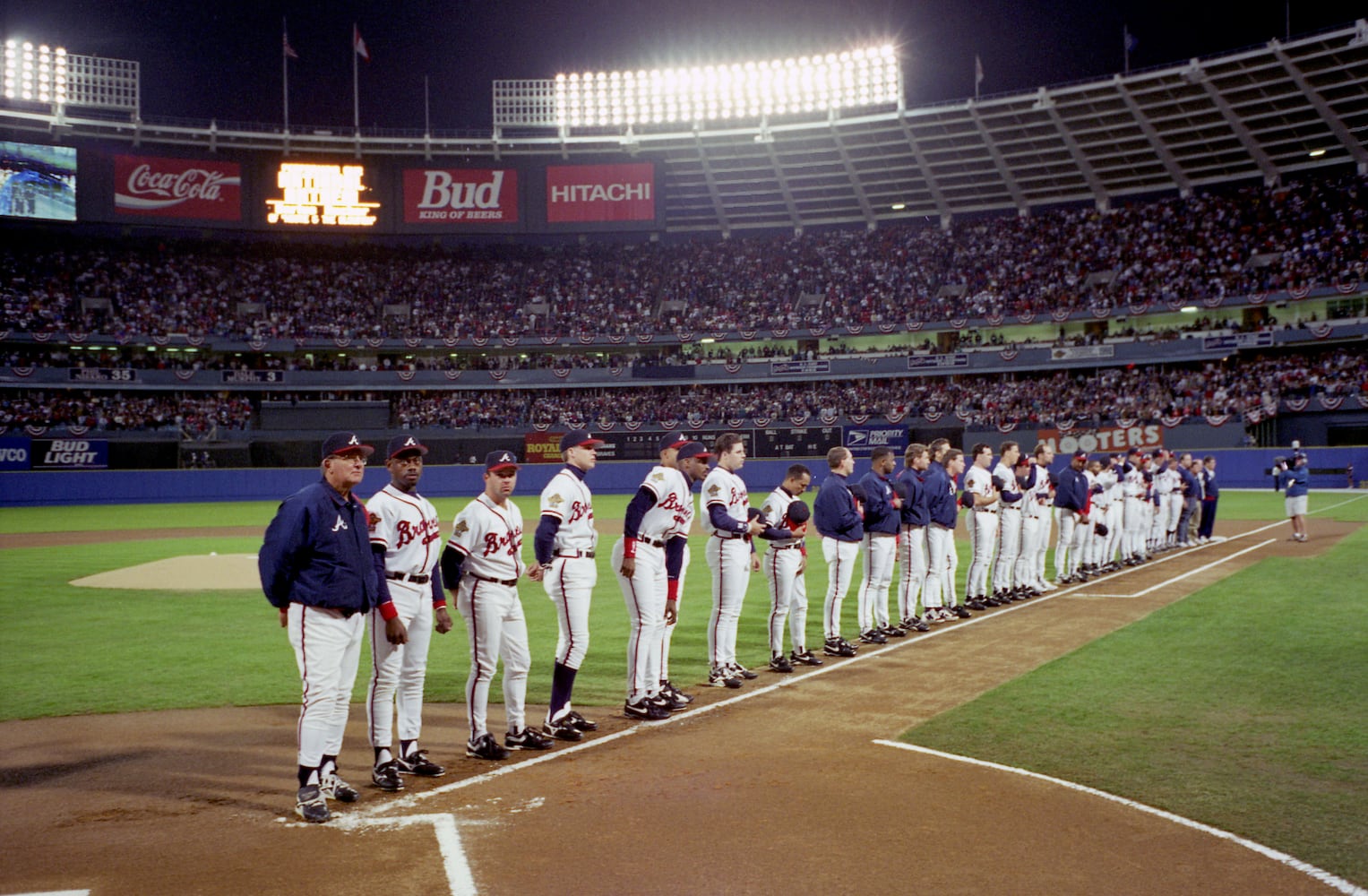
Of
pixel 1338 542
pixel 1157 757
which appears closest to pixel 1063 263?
pixel 1338 542

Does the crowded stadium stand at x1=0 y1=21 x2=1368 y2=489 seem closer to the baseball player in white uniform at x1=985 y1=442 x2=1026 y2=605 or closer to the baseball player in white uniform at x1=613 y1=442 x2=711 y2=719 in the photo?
the baseball player in white uniform at x1=985 y1=442 x2=1026 y2=605

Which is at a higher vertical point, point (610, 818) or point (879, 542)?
point (879, 542)

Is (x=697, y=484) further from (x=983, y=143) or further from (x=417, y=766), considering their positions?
(x=417, y=766)

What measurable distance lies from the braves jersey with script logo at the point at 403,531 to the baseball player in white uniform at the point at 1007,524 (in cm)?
999

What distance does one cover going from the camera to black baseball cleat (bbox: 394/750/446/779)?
7.17 metres

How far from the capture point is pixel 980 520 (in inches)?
574

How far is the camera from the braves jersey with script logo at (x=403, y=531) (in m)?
7.04

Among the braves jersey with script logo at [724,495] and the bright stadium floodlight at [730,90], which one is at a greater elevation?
the bright stadium floodlight at [730,90]

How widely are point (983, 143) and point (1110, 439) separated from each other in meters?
18.8

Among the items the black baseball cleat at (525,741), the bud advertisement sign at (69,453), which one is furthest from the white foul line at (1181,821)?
the bud advertisement sign at (69,453)

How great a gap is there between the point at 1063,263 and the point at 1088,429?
42.4 feet

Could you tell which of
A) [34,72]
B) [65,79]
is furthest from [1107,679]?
[34,72]

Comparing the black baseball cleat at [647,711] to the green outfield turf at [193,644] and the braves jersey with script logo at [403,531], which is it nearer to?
the green outfield turf at [193,644]

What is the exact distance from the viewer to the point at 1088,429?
4428cm
